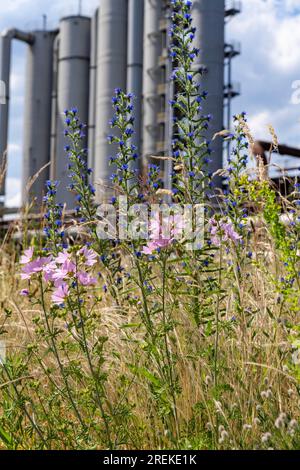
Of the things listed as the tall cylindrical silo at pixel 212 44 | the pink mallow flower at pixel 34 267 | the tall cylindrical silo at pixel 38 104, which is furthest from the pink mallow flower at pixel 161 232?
the tall cylindrical silo at pixel 38 104

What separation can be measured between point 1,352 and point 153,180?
1088mm

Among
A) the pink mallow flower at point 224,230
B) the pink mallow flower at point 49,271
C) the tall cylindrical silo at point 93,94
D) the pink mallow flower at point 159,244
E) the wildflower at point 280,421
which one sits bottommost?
the wildflower at point 280,421

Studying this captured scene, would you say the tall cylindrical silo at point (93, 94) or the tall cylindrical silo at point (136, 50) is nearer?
the tall cylindrical silo at point (136, 50)

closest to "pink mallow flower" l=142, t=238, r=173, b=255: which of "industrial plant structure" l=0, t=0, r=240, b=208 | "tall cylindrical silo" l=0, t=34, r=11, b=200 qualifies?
"industrial plant structure" l=0, t=0, r=240, b=208

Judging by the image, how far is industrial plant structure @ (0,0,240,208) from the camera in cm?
2148

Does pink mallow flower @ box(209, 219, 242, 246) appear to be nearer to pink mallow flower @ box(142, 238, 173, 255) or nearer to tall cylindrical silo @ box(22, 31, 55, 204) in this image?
pink mallow flower @ box(142, 238, 173, 255)

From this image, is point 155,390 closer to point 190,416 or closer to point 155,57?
point 190,416

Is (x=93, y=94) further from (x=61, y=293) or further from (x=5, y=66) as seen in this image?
(x=61, y=293)

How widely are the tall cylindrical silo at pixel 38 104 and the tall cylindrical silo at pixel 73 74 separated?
1471 mm

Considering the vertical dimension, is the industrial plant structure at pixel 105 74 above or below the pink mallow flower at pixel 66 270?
above

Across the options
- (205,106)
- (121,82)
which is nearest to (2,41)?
(121,82)

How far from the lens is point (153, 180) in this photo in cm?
334

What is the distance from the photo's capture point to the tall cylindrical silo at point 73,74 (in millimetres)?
26938

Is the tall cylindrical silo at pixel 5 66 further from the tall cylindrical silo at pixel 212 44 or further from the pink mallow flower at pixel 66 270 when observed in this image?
the pink mallow flower at pixel 66 270
